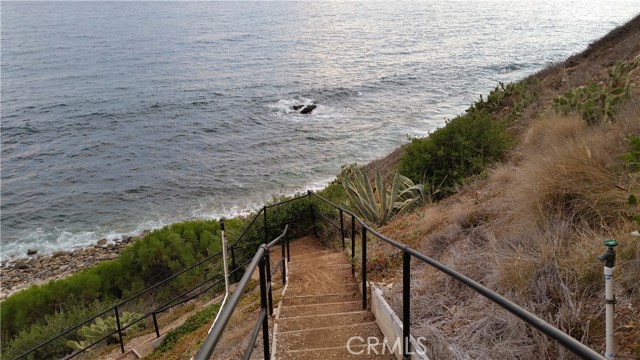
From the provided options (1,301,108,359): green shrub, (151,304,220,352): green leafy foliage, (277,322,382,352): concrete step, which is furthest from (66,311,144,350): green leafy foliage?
(277,322,382,352): concrete step

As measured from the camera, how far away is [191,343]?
717 cm

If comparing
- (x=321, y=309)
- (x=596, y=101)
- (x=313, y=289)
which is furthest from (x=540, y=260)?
(x=596, y=101)

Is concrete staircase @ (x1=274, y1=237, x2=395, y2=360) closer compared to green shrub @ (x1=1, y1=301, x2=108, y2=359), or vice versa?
concrete staircase @ (x1=274, y1=237, x2=395, y2=360)

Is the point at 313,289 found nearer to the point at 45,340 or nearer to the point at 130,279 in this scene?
the point at 45,340

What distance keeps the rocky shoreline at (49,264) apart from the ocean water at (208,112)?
2.56 ft

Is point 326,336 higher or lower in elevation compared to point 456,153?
lower

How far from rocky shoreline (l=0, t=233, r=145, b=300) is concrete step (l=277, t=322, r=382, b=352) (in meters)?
16.9

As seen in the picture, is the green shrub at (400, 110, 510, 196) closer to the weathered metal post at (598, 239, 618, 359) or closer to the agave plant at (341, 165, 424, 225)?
the agave plant at (341, 165, 424, 225)

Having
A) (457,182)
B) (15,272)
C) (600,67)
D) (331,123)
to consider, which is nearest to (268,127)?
(331,123)

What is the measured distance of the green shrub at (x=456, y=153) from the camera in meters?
10.8

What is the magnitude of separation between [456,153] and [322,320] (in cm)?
731

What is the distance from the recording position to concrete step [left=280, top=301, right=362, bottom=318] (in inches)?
213

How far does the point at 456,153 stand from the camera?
439 inches

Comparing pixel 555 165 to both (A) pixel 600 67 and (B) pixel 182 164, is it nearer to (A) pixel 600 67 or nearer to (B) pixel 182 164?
(A) pixel 600 67
